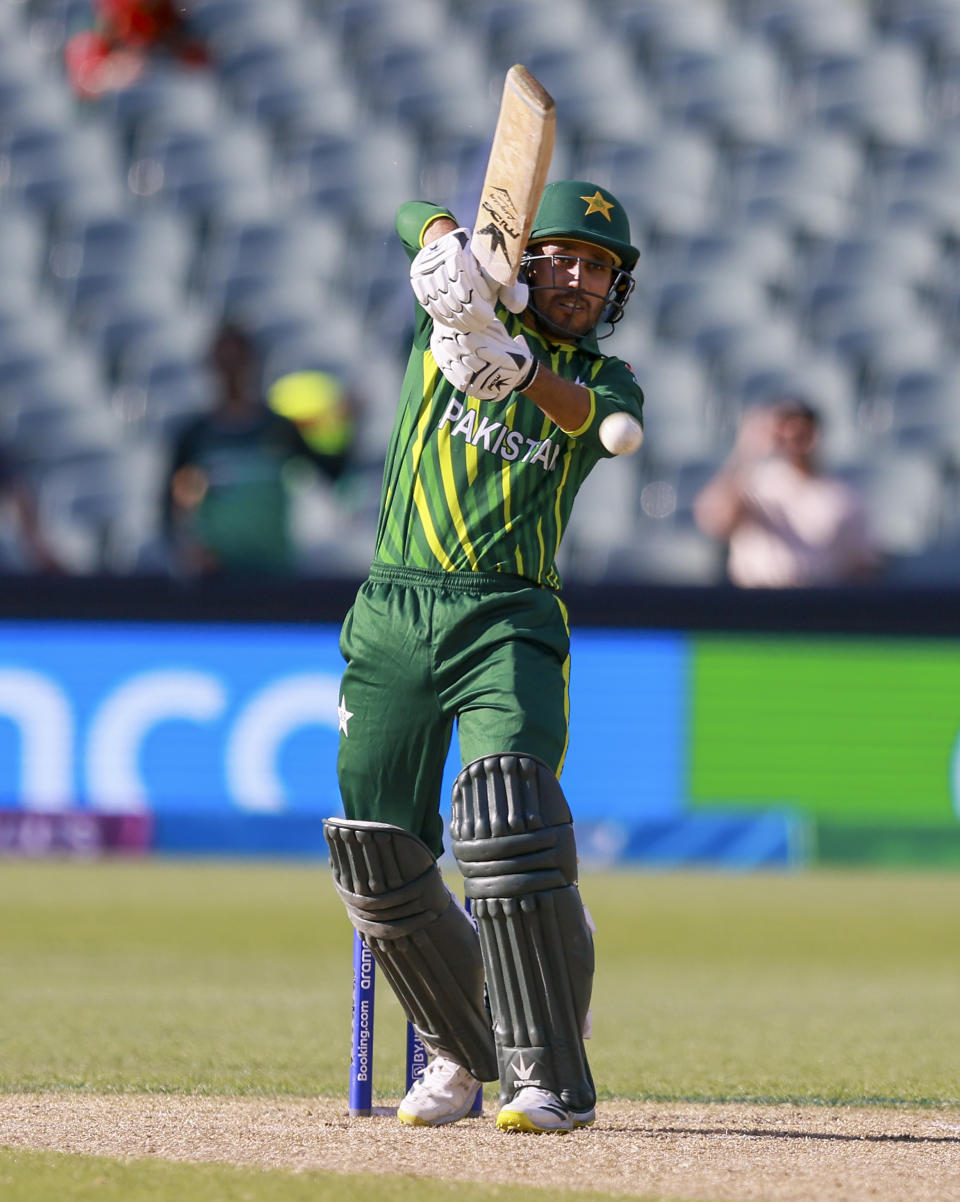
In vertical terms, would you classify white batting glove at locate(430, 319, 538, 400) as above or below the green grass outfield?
above

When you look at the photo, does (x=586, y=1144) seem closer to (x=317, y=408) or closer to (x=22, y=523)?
(x=317, y=408)

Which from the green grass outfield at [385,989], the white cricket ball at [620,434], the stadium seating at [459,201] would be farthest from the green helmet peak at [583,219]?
the stadium seating at [459,201]

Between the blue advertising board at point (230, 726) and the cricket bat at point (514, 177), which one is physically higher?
the cricket bat at point (514, 177)

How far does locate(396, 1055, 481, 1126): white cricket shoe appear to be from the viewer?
3.54m

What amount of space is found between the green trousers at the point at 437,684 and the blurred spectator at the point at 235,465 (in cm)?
499

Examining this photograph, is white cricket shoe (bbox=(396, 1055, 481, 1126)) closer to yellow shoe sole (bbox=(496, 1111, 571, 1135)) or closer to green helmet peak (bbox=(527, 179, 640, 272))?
yellow shoe sole (bbox=(496, 1111, 571, 1135))

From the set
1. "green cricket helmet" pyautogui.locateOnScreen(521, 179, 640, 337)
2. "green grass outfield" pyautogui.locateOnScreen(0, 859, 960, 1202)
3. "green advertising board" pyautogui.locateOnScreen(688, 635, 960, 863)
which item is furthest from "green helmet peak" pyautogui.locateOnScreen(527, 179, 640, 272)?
"green advertising board" pyautogui.locateOnScreen(688, 635, 960, 863)

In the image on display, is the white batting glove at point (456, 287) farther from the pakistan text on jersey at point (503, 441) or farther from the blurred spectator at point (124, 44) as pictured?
the blurred spectator at point (124, 44)

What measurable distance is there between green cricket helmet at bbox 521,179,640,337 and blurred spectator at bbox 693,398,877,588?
5.32 meters

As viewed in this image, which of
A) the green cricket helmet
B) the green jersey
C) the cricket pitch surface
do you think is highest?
the green cricket helmet

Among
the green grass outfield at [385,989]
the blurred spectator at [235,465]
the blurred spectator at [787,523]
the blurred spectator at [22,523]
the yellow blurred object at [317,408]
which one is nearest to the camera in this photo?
the green grass outfield at [385,989]

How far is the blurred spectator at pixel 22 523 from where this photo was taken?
9969mm

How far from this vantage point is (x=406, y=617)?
3486 millimetres

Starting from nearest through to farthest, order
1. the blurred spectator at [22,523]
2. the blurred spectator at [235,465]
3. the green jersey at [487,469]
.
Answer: the green jersey at [487,469] < the blurred spectator at [235,465] < the blurred spectator at [22,523]
